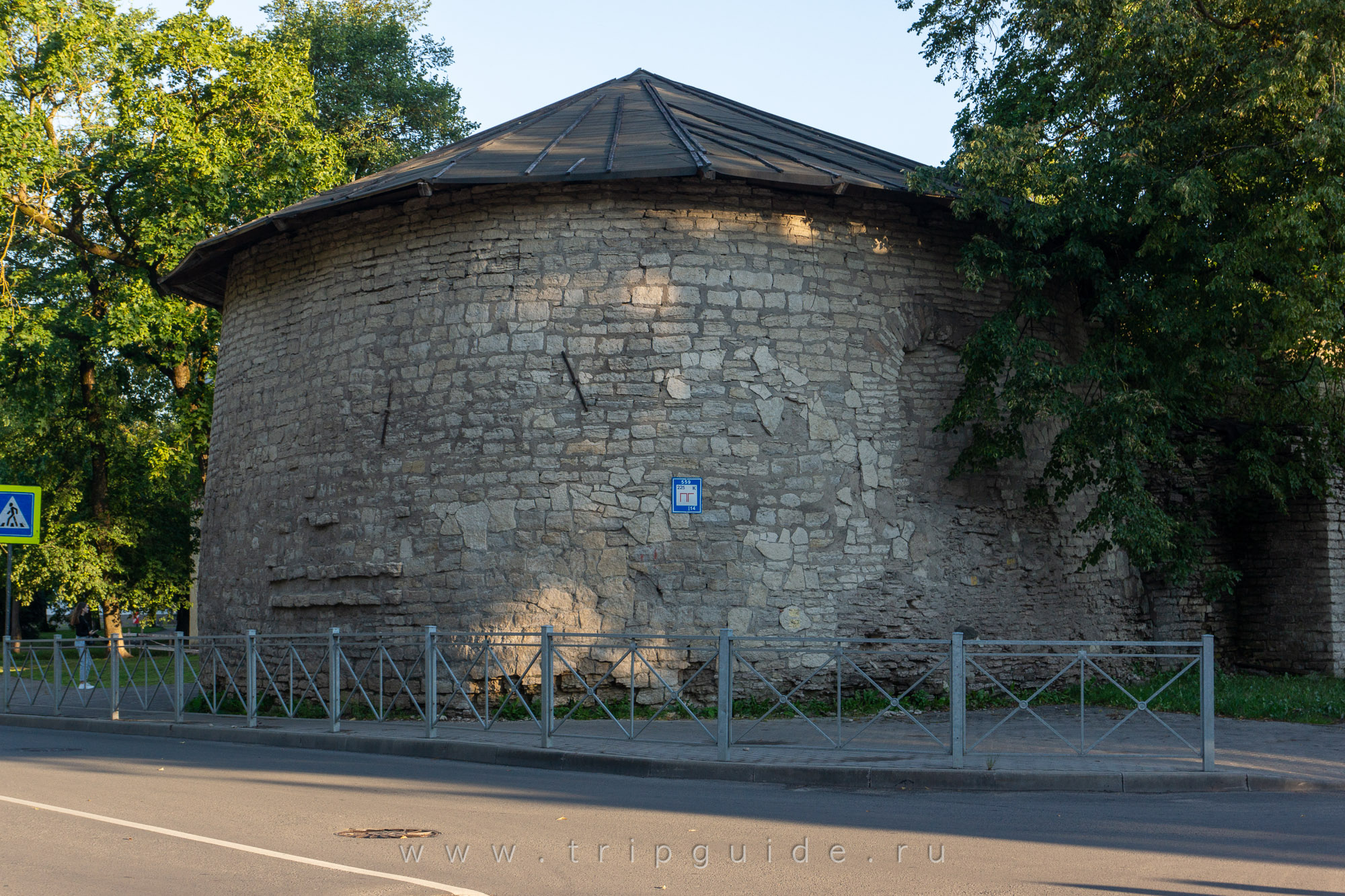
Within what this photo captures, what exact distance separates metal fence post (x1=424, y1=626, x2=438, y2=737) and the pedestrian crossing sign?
697 centimetres

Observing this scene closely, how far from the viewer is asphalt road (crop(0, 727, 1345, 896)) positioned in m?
5.19

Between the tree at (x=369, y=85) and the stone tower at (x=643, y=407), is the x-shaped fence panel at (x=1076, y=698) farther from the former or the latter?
the tree at (x=369, y=85)

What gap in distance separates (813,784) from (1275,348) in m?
7.12

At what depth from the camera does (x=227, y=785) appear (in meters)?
8.02

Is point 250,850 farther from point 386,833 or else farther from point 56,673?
point 56,673

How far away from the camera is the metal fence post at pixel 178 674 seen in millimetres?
12375

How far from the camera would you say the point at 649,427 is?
39.3 feet

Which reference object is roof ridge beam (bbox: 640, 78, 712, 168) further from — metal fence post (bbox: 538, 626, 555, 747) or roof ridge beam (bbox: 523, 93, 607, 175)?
metal fence post (bbox: 538, 626, 555, 747)

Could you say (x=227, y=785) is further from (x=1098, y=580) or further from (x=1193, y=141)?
(x=1193, y=141)

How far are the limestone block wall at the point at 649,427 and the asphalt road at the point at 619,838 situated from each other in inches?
138

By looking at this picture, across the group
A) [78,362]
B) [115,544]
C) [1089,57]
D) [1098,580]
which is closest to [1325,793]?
[1098,580]

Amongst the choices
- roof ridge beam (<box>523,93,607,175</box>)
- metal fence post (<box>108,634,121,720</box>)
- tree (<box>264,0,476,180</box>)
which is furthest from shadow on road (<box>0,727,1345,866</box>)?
tree (<box>264,0,476,180</box>)

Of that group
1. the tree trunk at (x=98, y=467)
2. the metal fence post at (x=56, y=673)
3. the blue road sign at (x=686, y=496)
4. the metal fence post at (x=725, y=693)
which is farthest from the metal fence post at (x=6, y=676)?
the metal fence post at (x=725, y=693)

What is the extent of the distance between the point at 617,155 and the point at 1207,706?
7.87m
